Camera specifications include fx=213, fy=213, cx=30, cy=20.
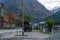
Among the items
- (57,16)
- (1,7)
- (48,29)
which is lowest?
(48,29)

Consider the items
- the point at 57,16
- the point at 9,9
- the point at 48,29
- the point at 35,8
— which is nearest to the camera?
the point at 48,29

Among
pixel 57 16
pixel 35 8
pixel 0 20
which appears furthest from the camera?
pixel 0 20

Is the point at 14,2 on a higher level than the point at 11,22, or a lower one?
higher

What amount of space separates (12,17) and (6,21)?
2.74m

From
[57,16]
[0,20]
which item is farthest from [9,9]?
[57,16]

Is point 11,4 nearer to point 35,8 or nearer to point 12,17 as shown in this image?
point 12,17

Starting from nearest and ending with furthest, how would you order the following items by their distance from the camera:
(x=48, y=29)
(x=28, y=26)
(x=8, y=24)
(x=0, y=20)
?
1. (x=48, y=29)
2. (x=28, y=26)
3. (x=8, y=24)
4. (x=0, y=20)

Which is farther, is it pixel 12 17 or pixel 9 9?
pixel 9 9

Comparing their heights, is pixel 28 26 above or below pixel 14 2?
below

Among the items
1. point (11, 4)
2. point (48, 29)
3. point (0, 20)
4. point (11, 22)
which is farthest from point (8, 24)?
point (48, 29)

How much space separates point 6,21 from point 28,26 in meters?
30.8

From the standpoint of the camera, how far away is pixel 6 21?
8094 cm

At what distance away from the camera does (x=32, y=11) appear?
62.6m

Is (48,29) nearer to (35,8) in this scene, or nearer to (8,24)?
(35,8)
